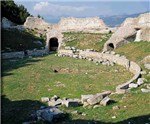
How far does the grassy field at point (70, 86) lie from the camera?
20406 mm

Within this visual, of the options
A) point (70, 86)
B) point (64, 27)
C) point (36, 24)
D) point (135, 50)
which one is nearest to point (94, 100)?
point (70, 86)

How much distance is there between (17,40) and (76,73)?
63.8ft

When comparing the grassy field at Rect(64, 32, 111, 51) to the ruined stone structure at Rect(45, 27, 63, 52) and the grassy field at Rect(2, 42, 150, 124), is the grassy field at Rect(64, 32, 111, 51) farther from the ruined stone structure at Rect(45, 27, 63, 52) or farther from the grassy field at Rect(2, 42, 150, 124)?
the grassy field at Rect(2, 42, 150, 124)

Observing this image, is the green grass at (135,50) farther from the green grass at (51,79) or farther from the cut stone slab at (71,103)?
the cut stone slab at (71,103)

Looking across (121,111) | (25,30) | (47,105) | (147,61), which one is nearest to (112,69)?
(147,61)

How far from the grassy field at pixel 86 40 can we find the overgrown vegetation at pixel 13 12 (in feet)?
77.6

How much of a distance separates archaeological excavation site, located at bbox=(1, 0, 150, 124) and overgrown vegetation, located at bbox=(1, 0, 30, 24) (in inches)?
484

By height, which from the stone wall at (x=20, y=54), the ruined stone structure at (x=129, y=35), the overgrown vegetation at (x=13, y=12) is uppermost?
the overgrown vegetation at (x=13, y=12)

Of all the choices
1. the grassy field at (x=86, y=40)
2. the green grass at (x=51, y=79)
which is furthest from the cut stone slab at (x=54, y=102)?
the grassy field at (x=86, y=40)

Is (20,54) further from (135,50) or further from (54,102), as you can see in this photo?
(54,102)

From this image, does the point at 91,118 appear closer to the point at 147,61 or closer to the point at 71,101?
the point at 71,101

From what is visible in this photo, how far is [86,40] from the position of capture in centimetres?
5175

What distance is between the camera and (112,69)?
37.2 meters

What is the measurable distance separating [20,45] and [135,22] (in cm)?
1616
